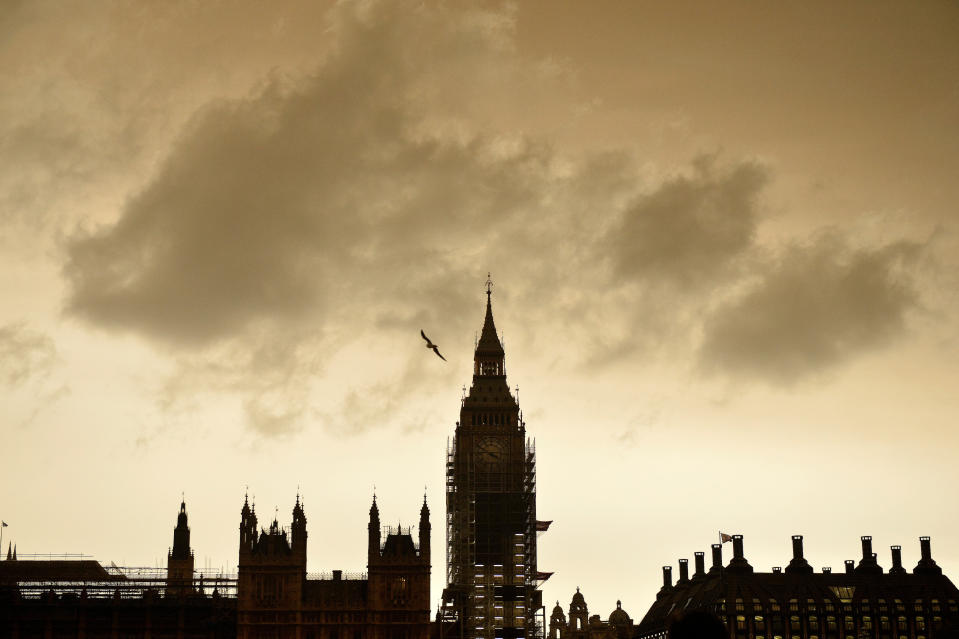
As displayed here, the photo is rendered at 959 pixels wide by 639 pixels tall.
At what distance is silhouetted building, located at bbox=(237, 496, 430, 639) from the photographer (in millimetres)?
152500

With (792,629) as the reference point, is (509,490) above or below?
above

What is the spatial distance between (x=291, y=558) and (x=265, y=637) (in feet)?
28.0

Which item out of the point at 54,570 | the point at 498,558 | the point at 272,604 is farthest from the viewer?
the point at 498,558

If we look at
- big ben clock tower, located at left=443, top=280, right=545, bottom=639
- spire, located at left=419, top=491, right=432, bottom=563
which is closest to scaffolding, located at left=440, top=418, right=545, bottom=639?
big ben clock tower, located at left=443, top=280, right=545, bottom=639

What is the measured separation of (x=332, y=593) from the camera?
155 metres

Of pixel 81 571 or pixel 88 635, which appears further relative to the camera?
pixel 81 571

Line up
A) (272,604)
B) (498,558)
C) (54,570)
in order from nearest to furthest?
(272,604)
(54,570)
(498,558)

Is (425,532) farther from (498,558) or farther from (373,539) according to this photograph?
(498,558)

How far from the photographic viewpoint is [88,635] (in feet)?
505

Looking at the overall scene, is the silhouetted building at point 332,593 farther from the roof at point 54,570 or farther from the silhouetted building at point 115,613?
the roof at point 54,570

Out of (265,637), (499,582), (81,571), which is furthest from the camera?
(499,582)

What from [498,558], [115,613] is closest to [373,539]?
[115,613]

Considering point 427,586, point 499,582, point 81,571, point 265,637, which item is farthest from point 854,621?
point 81,571

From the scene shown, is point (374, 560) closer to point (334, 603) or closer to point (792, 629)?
point (334, 603)
